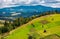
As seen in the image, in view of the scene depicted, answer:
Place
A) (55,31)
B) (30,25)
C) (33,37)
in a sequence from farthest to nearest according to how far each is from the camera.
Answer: (30,25) → (55,31) → (33,37)

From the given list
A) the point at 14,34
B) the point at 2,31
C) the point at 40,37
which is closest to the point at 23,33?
the point at 14,34

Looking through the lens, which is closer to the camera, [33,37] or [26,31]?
[33,37]

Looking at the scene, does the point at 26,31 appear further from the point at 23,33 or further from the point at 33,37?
the point at 33,37

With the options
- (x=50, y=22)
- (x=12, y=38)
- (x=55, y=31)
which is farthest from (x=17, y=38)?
(x=50, y=22)

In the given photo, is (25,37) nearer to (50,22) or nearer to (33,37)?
(33,37)

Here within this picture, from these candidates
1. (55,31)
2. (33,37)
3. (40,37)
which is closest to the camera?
(33,37)

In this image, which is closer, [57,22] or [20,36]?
[20,36]

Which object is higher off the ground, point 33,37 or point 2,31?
point 33,37

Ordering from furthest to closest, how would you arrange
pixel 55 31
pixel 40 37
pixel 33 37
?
1. pixel 55 31
2. pixel 40 37
3. pixel 33 37
